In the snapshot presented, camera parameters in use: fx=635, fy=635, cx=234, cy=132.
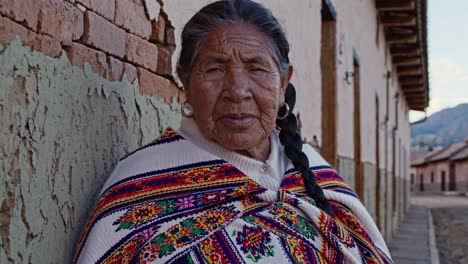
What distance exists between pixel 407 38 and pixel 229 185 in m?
11.7

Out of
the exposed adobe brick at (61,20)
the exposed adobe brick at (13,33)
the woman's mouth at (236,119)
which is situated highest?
the exposed adobe brick at (61,20)

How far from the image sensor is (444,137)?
444 feet

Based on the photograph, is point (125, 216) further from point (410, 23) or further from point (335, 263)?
point (410, 23)

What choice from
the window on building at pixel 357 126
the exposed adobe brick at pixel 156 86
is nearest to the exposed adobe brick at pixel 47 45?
the exposed adobe brick at pixel 156 86

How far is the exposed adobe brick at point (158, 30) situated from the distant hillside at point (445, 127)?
134 metres

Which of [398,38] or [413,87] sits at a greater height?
[413,87]

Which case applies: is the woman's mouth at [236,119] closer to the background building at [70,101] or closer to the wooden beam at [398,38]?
the background building at [70,101]

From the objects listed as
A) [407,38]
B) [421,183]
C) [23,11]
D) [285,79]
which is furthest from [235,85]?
[421,183]

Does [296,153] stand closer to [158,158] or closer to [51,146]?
[158,158]

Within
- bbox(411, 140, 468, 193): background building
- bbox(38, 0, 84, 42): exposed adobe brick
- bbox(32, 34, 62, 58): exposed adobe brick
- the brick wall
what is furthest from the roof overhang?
bbox(411, 140, 468, 193): background building

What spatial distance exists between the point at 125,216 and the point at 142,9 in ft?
2.85

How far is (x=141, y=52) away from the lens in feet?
7.43

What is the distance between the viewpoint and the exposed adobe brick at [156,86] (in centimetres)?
228

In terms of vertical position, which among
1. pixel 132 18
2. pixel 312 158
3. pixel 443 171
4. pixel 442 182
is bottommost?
pixel 312 158
